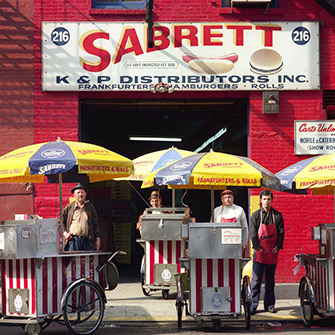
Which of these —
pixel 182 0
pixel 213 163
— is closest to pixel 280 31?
pixel 182 0

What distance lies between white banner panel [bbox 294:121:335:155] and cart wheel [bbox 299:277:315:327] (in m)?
4.72

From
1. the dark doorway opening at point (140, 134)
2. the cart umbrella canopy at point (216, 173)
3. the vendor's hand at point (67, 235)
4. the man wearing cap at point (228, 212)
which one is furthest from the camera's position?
the dark doorway opening at point (140, 134)

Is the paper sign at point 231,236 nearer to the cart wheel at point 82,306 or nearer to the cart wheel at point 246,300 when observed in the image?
the cart wheel at point 246,300

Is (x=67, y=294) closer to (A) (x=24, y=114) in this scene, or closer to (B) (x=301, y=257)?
(B) (x=301, y=257)

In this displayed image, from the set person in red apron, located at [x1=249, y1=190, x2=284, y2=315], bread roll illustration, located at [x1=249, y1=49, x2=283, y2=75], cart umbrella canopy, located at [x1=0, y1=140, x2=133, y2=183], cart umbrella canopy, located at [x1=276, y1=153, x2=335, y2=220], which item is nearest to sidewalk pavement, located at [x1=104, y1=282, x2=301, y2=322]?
person in red apron, located at [x1=249, y1=190, x2=284, y2=315]

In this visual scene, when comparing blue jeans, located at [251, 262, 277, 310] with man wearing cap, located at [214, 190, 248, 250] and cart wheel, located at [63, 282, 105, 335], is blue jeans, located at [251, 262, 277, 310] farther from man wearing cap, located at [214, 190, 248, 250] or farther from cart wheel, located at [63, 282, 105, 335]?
cart wheel, located at [63, 282, 105, 335]

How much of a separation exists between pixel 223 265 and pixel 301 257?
1615 millimetres

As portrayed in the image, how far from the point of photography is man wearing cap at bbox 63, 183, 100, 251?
35.0ft

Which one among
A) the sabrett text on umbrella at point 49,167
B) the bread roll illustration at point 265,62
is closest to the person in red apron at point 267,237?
the sabrett text on umbrella at point 49,167

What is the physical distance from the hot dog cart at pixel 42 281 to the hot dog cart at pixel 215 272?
4.15 feet

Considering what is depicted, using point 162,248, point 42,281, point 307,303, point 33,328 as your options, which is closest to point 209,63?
point 162,248

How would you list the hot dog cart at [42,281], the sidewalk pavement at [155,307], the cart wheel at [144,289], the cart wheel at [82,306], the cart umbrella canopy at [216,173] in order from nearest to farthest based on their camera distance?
the hot dog cart at [42,281], the cart wheel at [82,306], the cart umbrella canopy at [216,173], the sidewalk pavement at [155,307], the cart wheel at [144,289]

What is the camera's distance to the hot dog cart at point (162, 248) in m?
11.9

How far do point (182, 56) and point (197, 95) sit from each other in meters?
0.86
